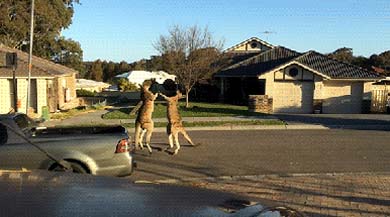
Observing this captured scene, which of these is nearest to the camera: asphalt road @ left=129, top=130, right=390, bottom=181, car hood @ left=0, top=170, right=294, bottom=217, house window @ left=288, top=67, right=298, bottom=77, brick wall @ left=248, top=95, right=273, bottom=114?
car hood @ left=0, top=170, right=294, bottom=217

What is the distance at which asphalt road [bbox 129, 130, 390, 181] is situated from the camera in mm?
9039

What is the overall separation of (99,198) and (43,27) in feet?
141

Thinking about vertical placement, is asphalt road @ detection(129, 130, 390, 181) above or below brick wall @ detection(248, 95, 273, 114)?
below

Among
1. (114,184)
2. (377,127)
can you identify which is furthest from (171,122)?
(377,127)

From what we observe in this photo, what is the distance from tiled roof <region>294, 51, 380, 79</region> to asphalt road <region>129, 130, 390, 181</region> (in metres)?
14.4

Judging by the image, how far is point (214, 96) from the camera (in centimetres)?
3972

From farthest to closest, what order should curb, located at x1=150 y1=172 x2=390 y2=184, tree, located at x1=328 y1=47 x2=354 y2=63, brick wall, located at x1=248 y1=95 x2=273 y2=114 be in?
tree, located at x1=328 y1=47 x2=354 y2=63
brick wall, located at x1=248 y1=95 x2=273 y2=114
curb, located at x1=150 y1=172 x2=390 y2=184

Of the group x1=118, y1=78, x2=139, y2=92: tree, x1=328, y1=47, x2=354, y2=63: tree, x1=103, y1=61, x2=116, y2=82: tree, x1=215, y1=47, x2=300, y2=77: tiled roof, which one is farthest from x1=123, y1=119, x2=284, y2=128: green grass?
x1=103, y1=61, x2=116, y2=82: tree

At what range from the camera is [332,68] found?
3011 centimetres

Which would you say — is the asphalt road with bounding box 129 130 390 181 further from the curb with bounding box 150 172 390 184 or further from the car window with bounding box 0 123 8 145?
the car window with bounding box 0 123 8 145

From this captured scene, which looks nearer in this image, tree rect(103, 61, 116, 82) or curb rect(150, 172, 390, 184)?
curb rect(150, 172, 390, 184)

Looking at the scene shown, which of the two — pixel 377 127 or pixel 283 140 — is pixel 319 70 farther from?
pixel 283 140

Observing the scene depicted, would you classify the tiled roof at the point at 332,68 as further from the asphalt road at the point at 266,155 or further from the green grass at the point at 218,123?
the asphalt road at the point at 266,155

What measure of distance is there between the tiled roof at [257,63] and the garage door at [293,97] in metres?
5.22
